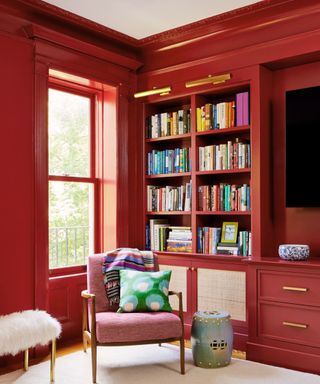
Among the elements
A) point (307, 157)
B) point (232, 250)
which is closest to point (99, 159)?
point (232, 250)

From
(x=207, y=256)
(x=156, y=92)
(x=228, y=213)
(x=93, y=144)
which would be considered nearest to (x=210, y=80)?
(x=156, y=92)

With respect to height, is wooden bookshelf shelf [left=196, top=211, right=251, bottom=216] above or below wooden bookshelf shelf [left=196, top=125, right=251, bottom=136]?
below

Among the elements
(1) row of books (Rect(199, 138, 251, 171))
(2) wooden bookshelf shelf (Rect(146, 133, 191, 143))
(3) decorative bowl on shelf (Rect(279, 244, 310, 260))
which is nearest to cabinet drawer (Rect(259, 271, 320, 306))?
(3) decorative bowl on shelf (Rect(279, 244, 310, 260))

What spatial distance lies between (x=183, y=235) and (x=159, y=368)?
1.38m

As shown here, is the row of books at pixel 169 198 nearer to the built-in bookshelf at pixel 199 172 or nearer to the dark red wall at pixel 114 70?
the built-in bookshelf at pixel 199 172

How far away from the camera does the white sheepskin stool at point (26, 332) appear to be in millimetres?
2965

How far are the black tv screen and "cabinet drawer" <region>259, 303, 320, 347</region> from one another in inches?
33.6

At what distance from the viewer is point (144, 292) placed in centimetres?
361

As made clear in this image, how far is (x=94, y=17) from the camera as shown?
4.10 metres

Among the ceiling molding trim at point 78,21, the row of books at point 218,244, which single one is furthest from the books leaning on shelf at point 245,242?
the ceiling molding trim at point 78,21

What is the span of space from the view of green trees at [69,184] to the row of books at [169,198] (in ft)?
2.02

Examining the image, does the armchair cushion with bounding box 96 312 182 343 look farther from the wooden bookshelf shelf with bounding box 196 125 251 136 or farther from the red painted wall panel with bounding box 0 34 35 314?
the wooden bookshelf shelf with bounding box 196 125 251 136

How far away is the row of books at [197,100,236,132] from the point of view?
13.8 ft

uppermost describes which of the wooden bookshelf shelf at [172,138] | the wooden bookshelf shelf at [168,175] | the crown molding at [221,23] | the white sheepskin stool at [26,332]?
the crown molding at [221,23]
